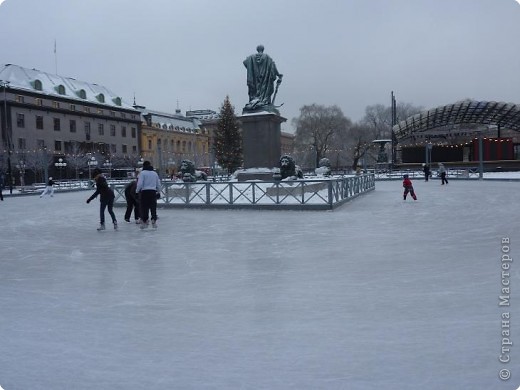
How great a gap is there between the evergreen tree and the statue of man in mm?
42651

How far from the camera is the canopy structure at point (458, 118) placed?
173 feet

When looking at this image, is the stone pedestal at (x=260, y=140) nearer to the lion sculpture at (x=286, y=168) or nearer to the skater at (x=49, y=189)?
the lion sculpture at (x=286, y=168)

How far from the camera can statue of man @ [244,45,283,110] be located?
73.2 ft

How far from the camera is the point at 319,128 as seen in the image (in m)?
76.4

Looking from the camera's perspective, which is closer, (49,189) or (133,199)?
(133,199)

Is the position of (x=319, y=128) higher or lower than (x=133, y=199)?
higher

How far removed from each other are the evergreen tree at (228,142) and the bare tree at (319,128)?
14.1 meters

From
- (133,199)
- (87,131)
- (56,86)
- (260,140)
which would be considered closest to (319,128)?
(87,131)

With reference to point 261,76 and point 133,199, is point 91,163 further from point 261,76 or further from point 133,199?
point 133,199

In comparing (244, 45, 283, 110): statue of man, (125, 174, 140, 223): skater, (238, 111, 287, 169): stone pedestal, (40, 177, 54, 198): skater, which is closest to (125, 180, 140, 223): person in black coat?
(125, 174, 140, 223): skater

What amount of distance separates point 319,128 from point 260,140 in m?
56.2

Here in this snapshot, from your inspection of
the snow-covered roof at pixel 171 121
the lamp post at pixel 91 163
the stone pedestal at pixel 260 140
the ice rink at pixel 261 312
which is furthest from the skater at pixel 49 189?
the snow-covered roof at pixel 171 121

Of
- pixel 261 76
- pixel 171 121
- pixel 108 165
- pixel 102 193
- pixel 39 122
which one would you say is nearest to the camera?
pixel 102 193

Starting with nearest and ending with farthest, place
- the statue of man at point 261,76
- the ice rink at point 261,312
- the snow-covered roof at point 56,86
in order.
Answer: the ice rink at point 261,312 → the statue of man at point 261,76 → the snow-covered roof at point 56,86
